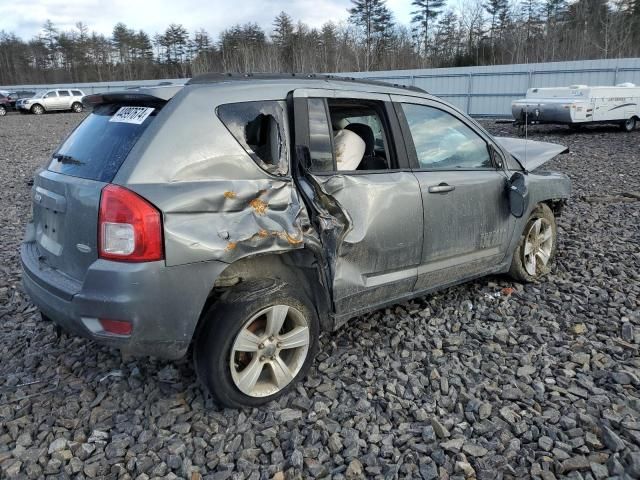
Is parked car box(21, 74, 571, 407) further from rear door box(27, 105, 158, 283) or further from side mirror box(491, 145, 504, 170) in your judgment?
side mirror box(491, 145, 504, 170)

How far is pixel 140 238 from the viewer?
2336 millimetres

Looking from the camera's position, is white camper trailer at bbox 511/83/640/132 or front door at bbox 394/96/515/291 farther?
white camper trailer at bbox 511/83/640/132

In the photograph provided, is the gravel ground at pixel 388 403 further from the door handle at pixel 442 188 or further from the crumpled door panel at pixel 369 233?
the door handle at pixel 442 188

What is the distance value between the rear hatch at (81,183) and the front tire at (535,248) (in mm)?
3198

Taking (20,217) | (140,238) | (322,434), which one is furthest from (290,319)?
(20,217)

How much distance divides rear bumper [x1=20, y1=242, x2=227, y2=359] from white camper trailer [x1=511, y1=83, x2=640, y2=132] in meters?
14.7

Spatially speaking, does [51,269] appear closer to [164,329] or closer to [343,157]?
[164,329]

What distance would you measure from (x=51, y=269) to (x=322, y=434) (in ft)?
5.63

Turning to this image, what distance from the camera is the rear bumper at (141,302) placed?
2355 mm

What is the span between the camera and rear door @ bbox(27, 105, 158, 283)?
2.50 meters

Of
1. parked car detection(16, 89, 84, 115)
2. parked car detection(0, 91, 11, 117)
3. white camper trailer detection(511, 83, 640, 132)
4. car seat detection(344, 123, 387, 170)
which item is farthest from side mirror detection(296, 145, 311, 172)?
parked car detection(0, 91, 11, 117)

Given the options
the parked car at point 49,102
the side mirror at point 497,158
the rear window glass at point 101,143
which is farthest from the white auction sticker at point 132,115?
the parked car at point 49,102

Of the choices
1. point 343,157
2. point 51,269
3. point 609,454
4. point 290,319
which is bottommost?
point 609,454

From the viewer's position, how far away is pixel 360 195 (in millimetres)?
3061
